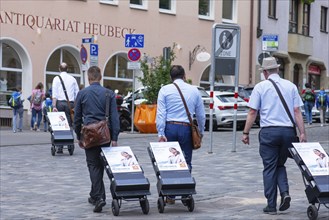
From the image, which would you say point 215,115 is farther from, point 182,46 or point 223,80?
point 223,80

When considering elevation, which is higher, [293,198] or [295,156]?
[295,156]

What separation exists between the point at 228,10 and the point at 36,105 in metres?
16.9

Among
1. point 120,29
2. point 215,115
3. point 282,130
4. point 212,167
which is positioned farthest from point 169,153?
point 120,29

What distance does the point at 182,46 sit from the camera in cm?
→ 4109

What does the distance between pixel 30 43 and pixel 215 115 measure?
789 centimetres

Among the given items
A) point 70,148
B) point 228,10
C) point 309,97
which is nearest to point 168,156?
point 70,148

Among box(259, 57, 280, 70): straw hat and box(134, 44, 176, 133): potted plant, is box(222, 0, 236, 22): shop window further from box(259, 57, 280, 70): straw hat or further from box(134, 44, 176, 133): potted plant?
box(259, 57, 280, 70): straw hat

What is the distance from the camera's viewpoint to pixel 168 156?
11227 millimetres

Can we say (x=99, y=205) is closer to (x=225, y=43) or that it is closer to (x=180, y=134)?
(x=180, y=134)

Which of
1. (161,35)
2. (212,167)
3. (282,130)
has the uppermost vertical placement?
(161,35)

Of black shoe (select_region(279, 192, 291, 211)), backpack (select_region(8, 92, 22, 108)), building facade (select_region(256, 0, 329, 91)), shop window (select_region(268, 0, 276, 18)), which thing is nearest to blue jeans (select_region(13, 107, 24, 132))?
backpack (select_region(8, 92, 22, 108))

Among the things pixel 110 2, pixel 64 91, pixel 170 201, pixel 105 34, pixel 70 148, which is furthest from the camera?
pixel 110 2

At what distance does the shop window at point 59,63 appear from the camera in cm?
3503

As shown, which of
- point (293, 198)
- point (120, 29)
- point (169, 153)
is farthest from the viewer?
point (120, 29)
